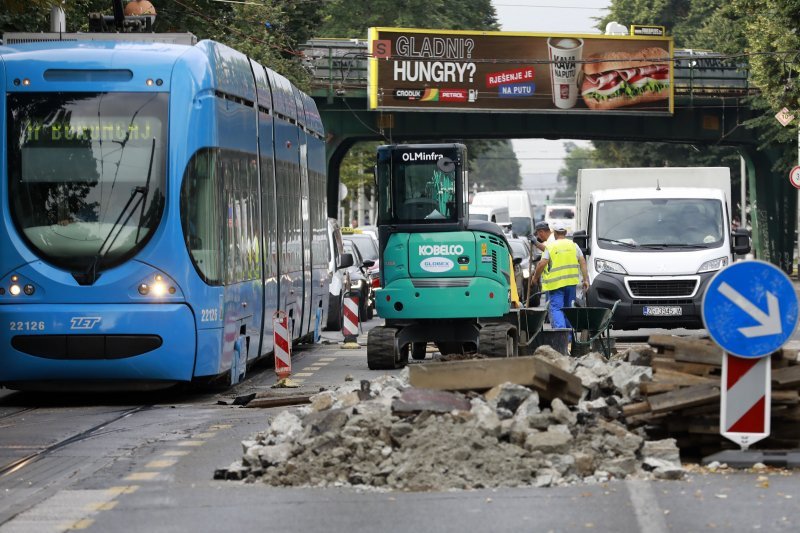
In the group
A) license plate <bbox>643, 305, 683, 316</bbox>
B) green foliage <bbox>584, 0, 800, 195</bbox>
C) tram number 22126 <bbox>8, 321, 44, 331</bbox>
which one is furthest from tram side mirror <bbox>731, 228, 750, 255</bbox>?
tram number 22126 <bbox>8, 321, 44, 331</bbox>

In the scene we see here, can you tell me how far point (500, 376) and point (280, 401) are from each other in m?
4.01

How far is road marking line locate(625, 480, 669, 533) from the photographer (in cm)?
903

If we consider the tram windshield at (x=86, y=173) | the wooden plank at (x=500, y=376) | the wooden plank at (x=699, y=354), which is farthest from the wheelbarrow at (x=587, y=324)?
the wooden plank at (x=699, y=354)

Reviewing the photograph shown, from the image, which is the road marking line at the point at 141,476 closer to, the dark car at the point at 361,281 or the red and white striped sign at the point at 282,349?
the red and white striped sign at the point at 282,349

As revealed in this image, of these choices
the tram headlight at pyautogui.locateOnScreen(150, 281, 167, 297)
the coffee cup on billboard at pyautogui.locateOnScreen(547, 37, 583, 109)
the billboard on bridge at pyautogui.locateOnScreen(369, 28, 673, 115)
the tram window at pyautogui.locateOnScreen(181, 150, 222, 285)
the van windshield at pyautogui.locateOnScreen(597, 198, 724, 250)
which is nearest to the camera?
the tram headlight at pyautogui.locateOnScreen(150, 281, 167, 297)

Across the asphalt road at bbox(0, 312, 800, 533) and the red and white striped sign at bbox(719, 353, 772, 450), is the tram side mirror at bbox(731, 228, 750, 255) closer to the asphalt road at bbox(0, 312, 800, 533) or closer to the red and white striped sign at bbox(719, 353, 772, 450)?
the asphalt road at bbox(0, 312, 800, 533)

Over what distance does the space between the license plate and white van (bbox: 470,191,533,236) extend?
4829 centimetres

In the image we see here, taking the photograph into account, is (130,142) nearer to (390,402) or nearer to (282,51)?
Result: (390,402)

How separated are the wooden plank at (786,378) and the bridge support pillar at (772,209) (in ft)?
175

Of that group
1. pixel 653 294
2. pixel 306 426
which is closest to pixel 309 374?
pixel 653 294

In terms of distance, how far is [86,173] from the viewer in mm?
16469

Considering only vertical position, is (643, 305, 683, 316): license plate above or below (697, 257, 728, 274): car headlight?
below

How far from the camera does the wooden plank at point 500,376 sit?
12.4 meters

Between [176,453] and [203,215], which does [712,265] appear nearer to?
[203,215]
